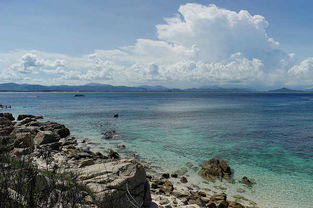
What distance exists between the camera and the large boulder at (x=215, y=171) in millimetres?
15720

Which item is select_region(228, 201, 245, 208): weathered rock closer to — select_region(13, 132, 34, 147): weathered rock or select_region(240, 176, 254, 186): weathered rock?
select_region(240, 176, 254, 186): weathered rock

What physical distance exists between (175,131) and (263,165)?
588 inches

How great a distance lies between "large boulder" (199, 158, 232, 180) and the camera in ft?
51.6

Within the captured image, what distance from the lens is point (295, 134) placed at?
29.1m

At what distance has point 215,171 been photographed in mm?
15984

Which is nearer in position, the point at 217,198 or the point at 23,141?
the point at 217,198

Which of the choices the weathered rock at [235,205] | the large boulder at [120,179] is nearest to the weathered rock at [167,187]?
the large boulder at [120,179]

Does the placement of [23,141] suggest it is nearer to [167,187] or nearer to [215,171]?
[167,187]

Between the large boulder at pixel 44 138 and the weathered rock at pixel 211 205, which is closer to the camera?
the weathered rock at pixel 211 205

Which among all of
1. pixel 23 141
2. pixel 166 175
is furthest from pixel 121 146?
pixel 166 175

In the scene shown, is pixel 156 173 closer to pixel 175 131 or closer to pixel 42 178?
pixel 42 178

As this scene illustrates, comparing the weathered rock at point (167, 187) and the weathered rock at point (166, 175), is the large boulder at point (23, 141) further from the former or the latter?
the weathered rock at point (167, 187)

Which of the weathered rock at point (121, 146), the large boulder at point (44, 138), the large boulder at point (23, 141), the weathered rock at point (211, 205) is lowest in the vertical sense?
the weathered rock at point (121, 146)

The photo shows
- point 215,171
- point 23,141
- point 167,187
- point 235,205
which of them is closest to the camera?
point 235,205
